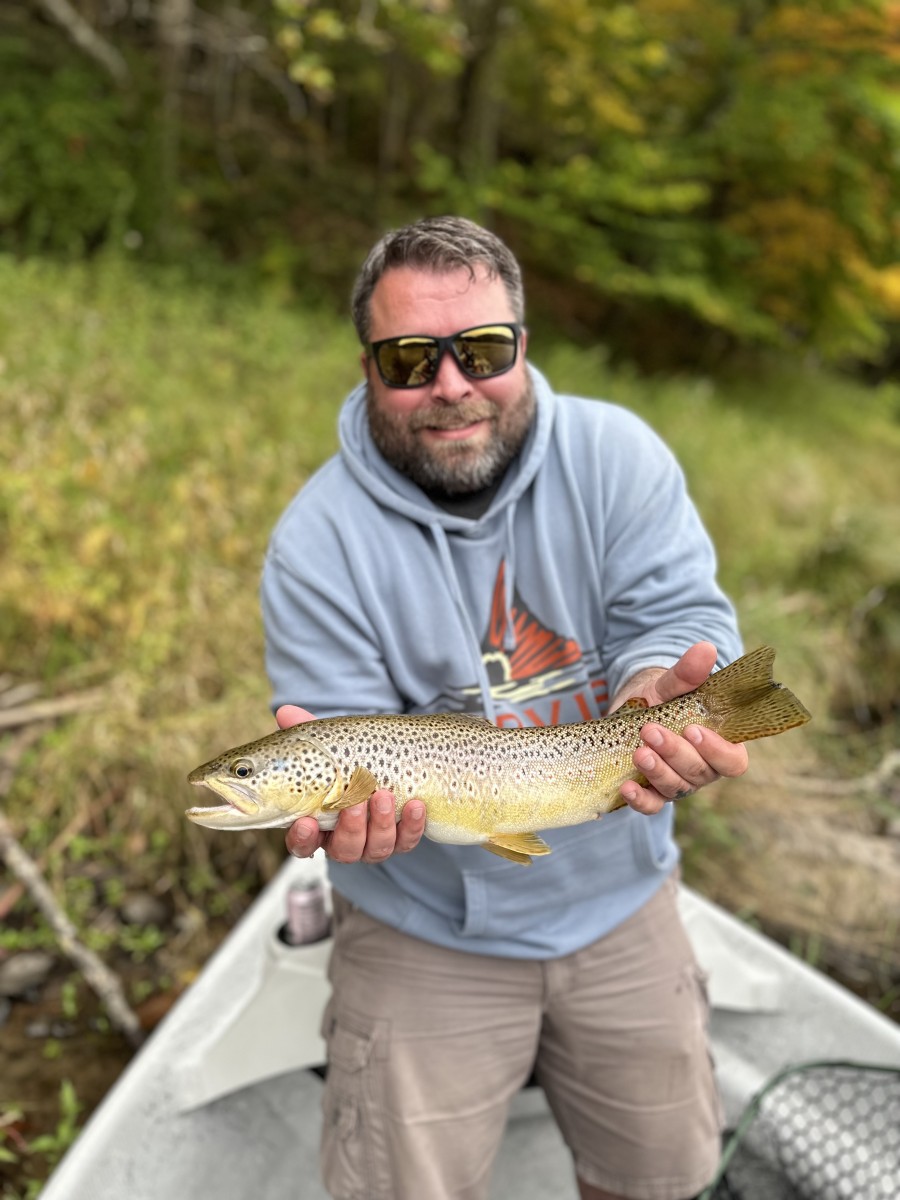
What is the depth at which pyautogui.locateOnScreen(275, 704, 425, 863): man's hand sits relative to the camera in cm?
192

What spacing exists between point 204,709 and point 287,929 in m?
1.54

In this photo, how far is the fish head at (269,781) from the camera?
1849mm

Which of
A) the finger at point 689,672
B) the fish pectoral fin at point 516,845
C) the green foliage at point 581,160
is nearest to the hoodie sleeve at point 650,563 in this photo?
the finger at point 689,672

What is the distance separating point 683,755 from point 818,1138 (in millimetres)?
1914

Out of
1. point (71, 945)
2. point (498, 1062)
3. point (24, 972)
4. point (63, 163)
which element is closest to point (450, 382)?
point (498, 1062)

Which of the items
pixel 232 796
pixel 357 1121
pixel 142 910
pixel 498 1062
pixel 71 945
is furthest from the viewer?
pixel 142 910

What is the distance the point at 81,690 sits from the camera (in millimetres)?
4656

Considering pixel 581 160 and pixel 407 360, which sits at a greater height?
pixel 581 160

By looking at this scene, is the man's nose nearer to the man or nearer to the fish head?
the man

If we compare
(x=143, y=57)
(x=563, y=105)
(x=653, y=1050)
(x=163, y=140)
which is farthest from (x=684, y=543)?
(x=143, y=57)

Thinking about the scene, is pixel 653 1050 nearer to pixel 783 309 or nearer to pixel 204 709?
pixel 204 709

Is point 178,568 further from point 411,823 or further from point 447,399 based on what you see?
point 411,823

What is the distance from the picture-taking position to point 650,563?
2.44m

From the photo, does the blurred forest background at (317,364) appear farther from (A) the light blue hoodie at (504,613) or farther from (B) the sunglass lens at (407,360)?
(B) the sunglass lens at (407,360)
